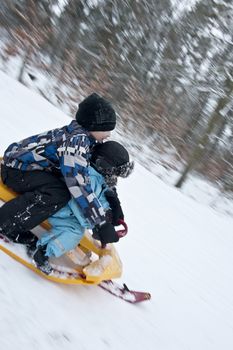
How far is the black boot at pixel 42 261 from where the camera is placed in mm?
2516

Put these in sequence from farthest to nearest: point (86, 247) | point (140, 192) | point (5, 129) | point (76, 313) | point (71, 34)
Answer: point (71, 34) < point (140, 192) < point (5, 129) < point (86, 247) < point (76, 313)

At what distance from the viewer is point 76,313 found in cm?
242

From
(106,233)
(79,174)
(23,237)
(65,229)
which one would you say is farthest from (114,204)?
(23,237)

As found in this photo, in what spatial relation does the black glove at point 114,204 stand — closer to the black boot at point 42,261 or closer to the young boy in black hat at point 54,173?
the young boy in black hat at point 54,173

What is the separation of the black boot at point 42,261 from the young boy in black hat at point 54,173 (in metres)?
0.17

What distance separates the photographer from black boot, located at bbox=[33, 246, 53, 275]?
8.25 ft

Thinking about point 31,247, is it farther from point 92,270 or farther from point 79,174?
point 79,174

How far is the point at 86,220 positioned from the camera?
8.53 feet

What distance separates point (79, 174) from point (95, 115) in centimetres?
41

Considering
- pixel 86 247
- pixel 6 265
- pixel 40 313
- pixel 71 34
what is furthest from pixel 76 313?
pixel 71 34

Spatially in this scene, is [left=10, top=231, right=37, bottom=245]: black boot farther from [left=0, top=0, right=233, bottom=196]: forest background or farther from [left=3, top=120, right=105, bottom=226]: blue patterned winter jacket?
[left=0, top=0, right=233, bottom=196]: forest background

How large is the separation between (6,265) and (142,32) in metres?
15.2

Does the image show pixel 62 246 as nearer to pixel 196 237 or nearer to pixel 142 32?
pixel 196 237

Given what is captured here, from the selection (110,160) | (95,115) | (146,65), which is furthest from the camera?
(146,65)
